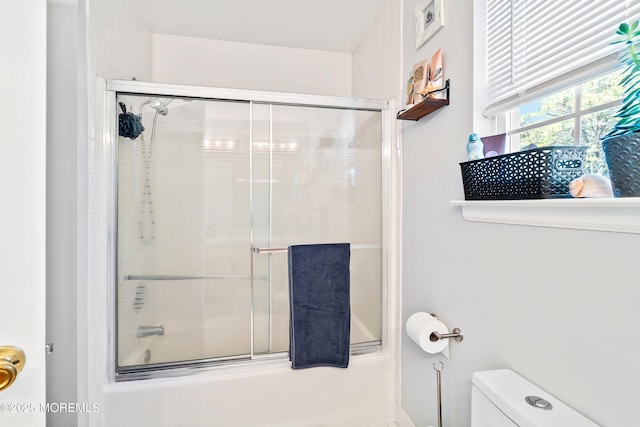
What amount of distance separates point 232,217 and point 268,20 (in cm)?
143

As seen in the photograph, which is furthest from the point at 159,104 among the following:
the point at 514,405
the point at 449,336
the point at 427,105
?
the point at 514,405

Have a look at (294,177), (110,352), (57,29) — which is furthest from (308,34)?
(110,352)

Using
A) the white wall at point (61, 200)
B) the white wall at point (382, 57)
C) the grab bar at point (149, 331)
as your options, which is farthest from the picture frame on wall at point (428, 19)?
the grab bar at point (149, 331)

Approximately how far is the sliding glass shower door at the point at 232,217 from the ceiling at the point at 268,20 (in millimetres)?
739

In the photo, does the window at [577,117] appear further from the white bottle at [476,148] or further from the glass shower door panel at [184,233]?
the glass shower door panel at [184,233]

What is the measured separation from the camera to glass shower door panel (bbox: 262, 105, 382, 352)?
1738 mm

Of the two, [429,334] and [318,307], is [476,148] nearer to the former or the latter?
[429,334]

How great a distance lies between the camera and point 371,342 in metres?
1.76

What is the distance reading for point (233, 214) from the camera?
1.69m

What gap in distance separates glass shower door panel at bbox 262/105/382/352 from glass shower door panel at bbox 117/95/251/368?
24 cm

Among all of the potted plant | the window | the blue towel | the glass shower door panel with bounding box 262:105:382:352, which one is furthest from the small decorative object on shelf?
the blue towel

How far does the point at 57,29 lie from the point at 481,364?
1.97 m

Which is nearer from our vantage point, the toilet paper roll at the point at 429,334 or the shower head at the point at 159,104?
the toilet paper roll at the point at 429,334

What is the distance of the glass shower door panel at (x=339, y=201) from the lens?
5.70 ft
